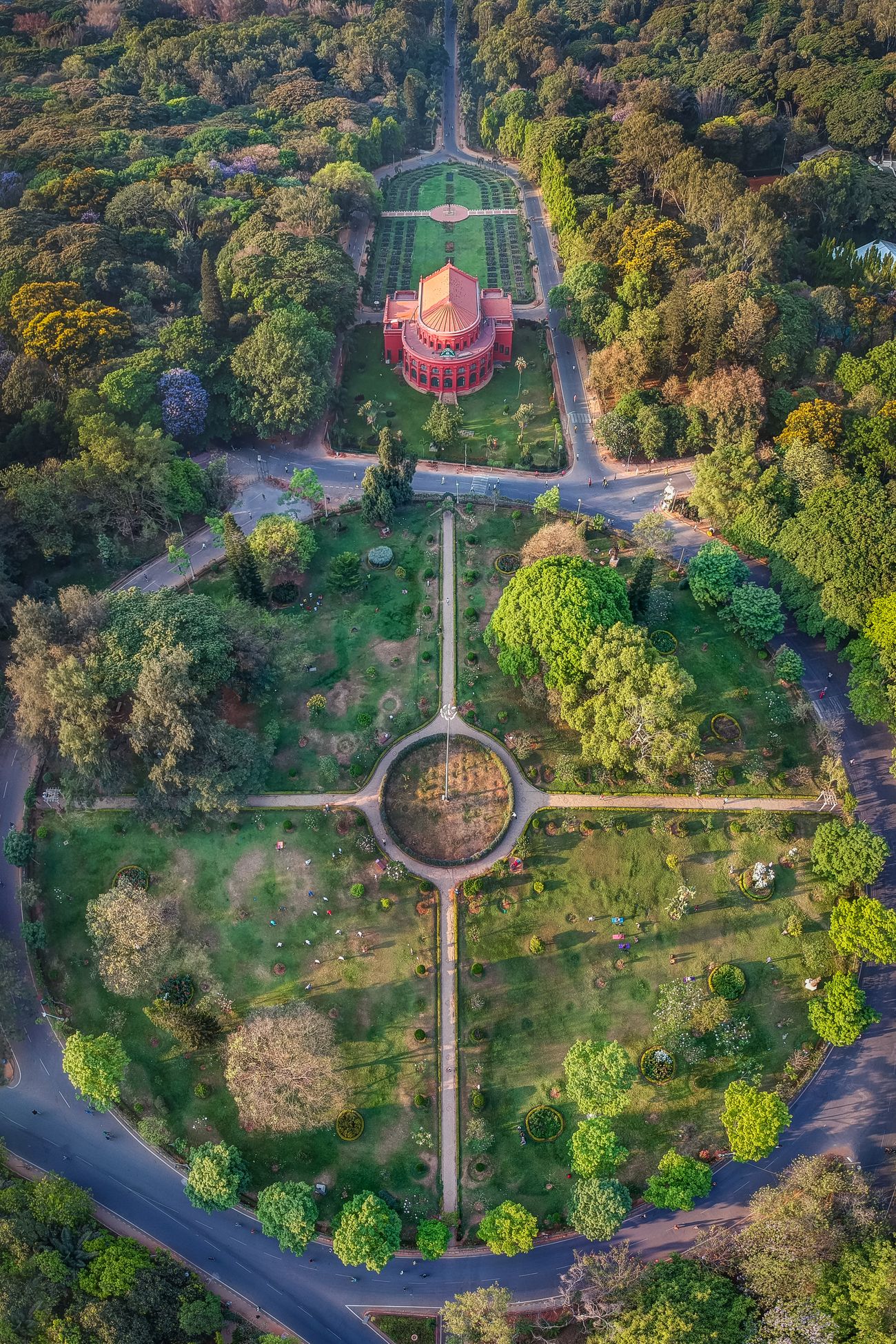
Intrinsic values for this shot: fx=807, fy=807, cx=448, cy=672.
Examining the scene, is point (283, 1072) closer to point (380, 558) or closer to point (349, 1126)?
point (349, 1126)

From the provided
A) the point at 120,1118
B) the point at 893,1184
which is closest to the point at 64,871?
the point at 120,1118

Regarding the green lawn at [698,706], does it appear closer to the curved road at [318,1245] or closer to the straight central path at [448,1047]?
the straight central path at [448,1047]

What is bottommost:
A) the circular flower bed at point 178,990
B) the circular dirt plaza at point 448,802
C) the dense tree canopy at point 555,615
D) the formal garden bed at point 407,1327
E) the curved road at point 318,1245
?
the formal garden bed at point 407,1327

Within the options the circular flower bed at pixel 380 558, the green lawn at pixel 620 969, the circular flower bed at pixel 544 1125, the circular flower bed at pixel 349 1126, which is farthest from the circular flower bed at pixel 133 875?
the circular flower bed at pixel 380 558

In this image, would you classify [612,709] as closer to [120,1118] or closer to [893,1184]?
[893,1184]

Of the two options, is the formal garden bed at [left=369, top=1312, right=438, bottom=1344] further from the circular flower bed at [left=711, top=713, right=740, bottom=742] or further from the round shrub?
the round shrub

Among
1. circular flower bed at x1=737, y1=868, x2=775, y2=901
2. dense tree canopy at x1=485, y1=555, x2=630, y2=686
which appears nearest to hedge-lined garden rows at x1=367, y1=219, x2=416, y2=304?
dense tree canopy at x1=485, y1=555, x2=630, y2=686
